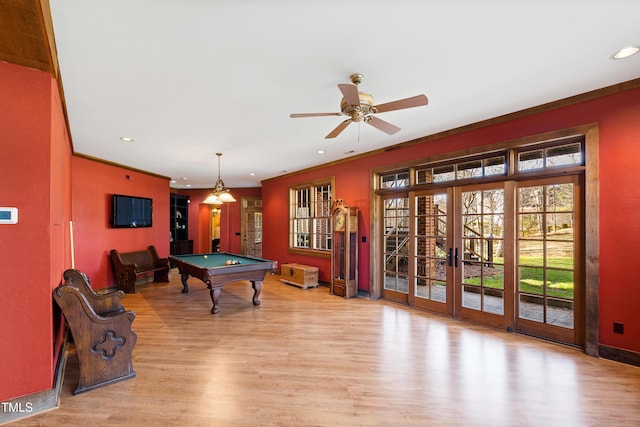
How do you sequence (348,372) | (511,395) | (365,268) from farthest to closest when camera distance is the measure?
(365,268) → (348,372) → (511,395)

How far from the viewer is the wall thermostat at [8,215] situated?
82.3 inches

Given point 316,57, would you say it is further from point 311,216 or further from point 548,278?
point 311,216

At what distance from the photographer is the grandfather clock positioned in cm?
556

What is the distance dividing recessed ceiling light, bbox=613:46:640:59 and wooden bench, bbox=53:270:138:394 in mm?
4718

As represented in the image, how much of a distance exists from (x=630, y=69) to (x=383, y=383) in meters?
3.56

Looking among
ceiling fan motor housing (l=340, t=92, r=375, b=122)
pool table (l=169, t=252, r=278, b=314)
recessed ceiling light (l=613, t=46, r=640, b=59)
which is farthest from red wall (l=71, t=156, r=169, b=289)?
recessed ceiling light (l=613, t=46, r=640, b=59)

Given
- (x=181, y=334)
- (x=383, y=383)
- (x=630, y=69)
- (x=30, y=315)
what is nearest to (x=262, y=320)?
(x=181, y=334)

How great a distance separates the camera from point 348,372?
9.04ft

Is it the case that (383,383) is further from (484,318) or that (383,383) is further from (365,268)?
(365,268)

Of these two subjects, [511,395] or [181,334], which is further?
[181,334]

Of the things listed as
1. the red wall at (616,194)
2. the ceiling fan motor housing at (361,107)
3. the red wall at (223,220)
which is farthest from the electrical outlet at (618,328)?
the red wall at (223,220)

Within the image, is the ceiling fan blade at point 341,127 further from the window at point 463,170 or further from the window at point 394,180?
the window at point 394,180

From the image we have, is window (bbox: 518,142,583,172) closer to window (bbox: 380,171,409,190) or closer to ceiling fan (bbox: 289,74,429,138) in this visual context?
window (bbox: 380,171,409,190)

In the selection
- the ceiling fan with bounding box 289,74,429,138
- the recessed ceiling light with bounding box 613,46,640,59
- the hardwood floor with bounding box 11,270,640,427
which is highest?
the recessed ceiling light with bounding box 613,46,640,59
